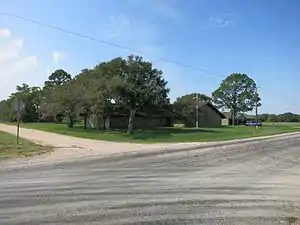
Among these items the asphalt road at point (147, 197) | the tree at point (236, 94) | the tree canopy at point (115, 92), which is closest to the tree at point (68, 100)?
the tree canopy at point (115, 92)

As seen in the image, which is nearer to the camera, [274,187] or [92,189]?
[92,189]

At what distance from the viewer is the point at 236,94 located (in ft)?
438

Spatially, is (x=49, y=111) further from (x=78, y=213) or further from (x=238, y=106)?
(x=238, y=106)

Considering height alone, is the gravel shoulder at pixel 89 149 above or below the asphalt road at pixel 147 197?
above

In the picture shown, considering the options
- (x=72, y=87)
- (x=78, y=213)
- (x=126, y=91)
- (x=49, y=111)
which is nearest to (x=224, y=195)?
(x=78, y=213)

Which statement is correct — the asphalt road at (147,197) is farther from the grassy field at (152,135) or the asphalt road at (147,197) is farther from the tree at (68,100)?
the tree at (68,100)

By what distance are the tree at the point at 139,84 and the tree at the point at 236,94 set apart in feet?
272

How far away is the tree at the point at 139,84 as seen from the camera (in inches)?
1989

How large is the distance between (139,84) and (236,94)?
8647cm

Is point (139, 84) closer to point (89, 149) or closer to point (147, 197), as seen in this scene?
point (89, 149)

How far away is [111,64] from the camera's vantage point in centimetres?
5375

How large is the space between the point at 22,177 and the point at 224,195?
608 cm

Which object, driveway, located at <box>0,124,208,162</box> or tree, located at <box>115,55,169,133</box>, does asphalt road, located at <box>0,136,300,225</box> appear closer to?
driveway, located at <box>0,124,208,162</box>

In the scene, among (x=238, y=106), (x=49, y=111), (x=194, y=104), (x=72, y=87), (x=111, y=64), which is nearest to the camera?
(x=111, y=64)
